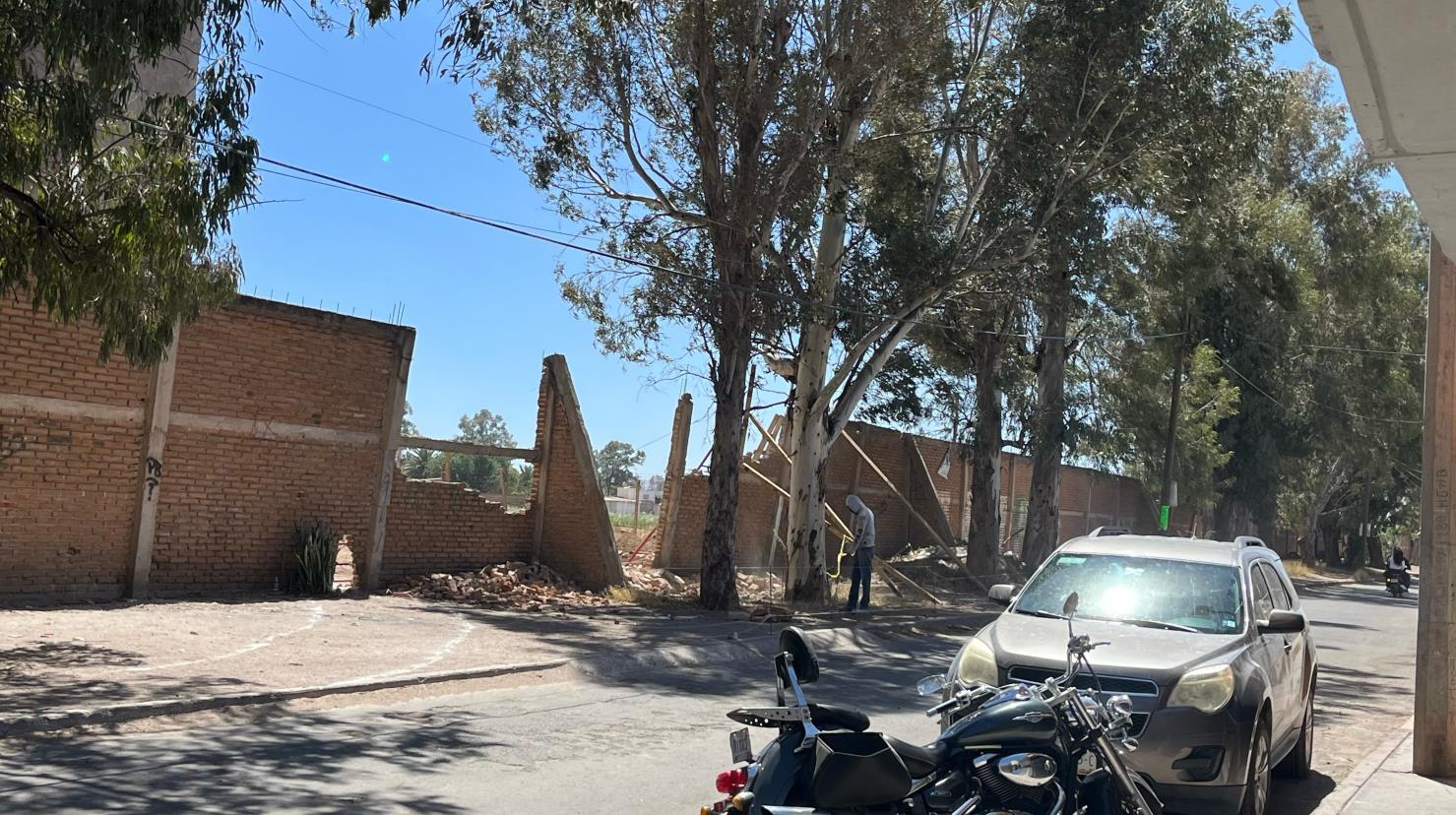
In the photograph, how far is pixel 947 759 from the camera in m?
4.76

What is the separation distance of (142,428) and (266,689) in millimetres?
6582

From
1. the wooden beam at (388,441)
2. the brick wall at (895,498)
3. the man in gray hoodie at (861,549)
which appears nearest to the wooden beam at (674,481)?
the brick wall at (895,498)

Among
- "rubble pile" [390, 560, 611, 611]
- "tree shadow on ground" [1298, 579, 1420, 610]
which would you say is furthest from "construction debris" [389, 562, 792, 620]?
"tree shadow on ground" [1298, 579, 1420, 610]

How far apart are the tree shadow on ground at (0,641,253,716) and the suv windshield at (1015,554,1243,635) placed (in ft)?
20.7

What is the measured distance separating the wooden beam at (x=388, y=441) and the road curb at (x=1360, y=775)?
1296 centimetres

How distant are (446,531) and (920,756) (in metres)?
15.4

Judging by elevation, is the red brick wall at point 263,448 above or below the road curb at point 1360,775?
above

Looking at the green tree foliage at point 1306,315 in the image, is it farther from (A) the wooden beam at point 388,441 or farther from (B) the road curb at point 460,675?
(A) the wooden beam at point 388,441

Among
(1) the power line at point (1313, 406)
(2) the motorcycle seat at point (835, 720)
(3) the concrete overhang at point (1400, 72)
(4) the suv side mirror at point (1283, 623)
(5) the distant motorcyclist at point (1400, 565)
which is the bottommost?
(2) the motorcycle seat at point (835, 720)

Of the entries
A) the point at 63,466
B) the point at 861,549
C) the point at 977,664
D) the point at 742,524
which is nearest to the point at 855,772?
the point at 977,664

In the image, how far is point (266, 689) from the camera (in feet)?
31.8

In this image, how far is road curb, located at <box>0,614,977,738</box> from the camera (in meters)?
8.30

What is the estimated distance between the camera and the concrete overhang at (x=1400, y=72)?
3.67 m

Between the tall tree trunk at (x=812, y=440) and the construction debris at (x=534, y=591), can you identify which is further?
the tall tree trunk at (x=812, y=440)
